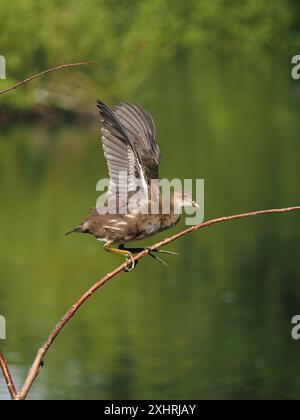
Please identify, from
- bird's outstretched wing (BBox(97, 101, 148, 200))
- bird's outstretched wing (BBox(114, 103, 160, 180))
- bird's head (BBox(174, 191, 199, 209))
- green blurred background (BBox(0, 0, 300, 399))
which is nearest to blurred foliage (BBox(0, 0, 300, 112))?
green blurred background (BBox(0, 0, 300, 399))

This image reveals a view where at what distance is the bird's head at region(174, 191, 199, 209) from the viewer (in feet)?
11.4

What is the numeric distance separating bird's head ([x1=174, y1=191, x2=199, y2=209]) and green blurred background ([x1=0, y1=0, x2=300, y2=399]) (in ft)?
37.5

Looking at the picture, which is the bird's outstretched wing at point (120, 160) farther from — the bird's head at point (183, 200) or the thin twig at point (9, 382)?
the thin twig at point (9, 382)

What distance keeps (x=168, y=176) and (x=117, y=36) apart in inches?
889

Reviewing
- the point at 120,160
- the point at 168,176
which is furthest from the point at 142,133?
the point at 168,176

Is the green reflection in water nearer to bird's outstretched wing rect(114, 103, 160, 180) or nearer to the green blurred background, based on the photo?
the green blurred background

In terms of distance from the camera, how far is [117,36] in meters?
50.5

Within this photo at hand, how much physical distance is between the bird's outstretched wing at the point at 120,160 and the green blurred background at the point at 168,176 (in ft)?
38.4

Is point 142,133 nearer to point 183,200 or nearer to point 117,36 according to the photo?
point 183,200

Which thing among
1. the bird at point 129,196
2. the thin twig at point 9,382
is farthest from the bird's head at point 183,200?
the thin twig at point 9,382

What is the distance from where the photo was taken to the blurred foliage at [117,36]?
42344mm

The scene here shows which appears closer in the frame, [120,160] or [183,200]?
[120,160]
